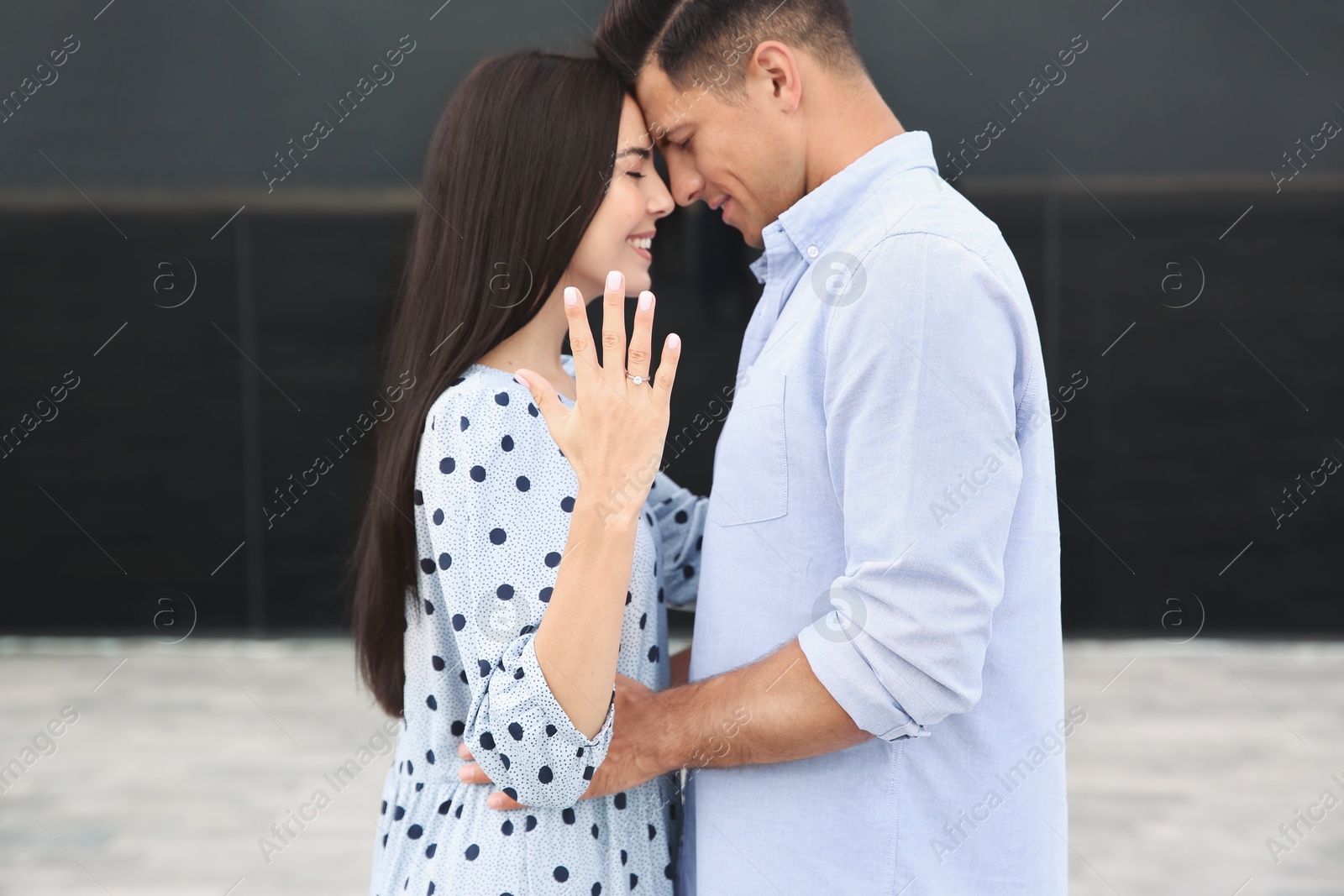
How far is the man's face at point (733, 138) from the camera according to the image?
1.46 m

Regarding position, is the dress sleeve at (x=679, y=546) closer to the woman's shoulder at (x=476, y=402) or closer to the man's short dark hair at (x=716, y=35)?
the woman's shoulder at (x=476, y=402)

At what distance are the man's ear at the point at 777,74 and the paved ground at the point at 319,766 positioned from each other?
2.56 m

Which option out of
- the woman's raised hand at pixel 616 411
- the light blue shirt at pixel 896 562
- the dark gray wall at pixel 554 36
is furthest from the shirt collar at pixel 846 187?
the dark gray wall at pixel 554 36

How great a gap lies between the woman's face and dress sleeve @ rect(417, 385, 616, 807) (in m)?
0.22

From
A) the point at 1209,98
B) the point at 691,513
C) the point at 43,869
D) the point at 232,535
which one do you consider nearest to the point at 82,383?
the point at 232,535

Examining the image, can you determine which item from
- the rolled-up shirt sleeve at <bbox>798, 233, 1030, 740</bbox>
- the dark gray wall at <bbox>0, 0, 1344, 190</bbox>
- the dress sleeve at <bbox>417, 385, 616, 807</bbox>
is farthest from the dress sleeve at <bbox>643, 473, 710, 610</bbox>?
the dark gray wall at <bbox>0, 0, 1344, 190</bbox>

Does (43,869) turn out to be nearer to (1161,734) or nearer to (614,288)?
(614,288)

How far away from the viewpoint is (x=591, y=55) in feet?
4.78

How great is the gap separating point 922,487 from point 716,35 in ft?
2.29

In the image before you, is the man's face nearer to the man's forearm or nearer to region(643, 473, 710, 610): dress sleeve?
region(643, 473, 710, 610): dress sleeve

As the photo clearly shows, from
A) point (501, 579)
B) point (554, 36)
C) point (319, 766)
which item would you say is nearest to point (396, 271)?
point (554, 36)

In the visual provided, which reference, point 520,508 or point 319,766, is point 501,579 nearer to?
point 520,508

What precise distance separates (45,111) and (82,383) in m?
1.18

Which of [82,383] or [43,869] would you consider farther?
[82,383]
